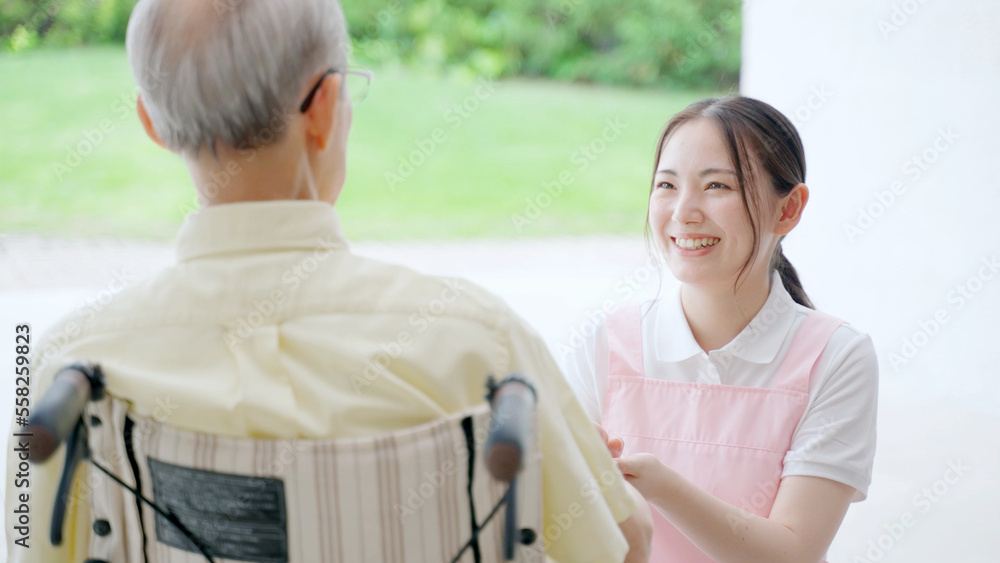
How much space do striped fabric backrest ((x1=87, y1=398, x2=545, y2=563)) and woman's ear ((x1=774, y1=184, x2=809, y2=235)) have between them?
Answer: 79cm

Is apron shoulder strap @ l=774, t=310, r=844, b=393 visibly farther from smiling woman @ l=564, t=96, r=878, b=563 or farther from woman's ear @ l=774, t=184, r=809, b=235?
woman's ear @ l=774, t=184, r=809, b=235

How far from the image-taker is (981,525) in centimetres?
260

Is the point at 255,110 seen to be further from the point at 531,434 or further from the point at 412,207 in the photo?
the point at 412,207

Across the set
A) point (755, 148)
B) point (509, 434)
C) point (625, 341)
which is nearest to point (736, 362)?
point (625, 341)

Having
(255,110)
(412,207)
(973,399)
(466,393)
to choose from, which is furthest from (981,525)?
(412,207)

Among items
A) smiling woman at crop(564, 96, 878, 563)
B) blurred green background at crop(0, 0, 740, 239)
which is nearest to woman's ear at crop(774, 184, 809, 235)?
smiling woman at crop(564, 96, 878, 563)

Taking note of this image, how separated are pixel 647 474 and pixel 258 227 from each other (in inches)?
23.6

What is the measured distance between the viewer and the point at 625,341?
4.86 feet

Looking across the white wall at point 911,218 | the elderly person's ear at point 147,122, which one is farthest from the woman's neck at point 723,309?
the white wall at point 911,218

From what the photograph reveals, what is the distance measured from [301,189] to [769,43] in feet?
10.9

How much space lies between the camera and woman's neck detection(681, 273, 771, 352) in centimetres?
144

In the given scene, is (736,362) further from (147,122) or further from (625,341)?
(147,122)

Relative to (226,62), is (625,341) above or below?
below

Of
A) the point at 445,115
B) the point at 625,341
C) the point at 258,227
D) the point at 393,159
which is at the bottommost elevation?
the point at 393,159
